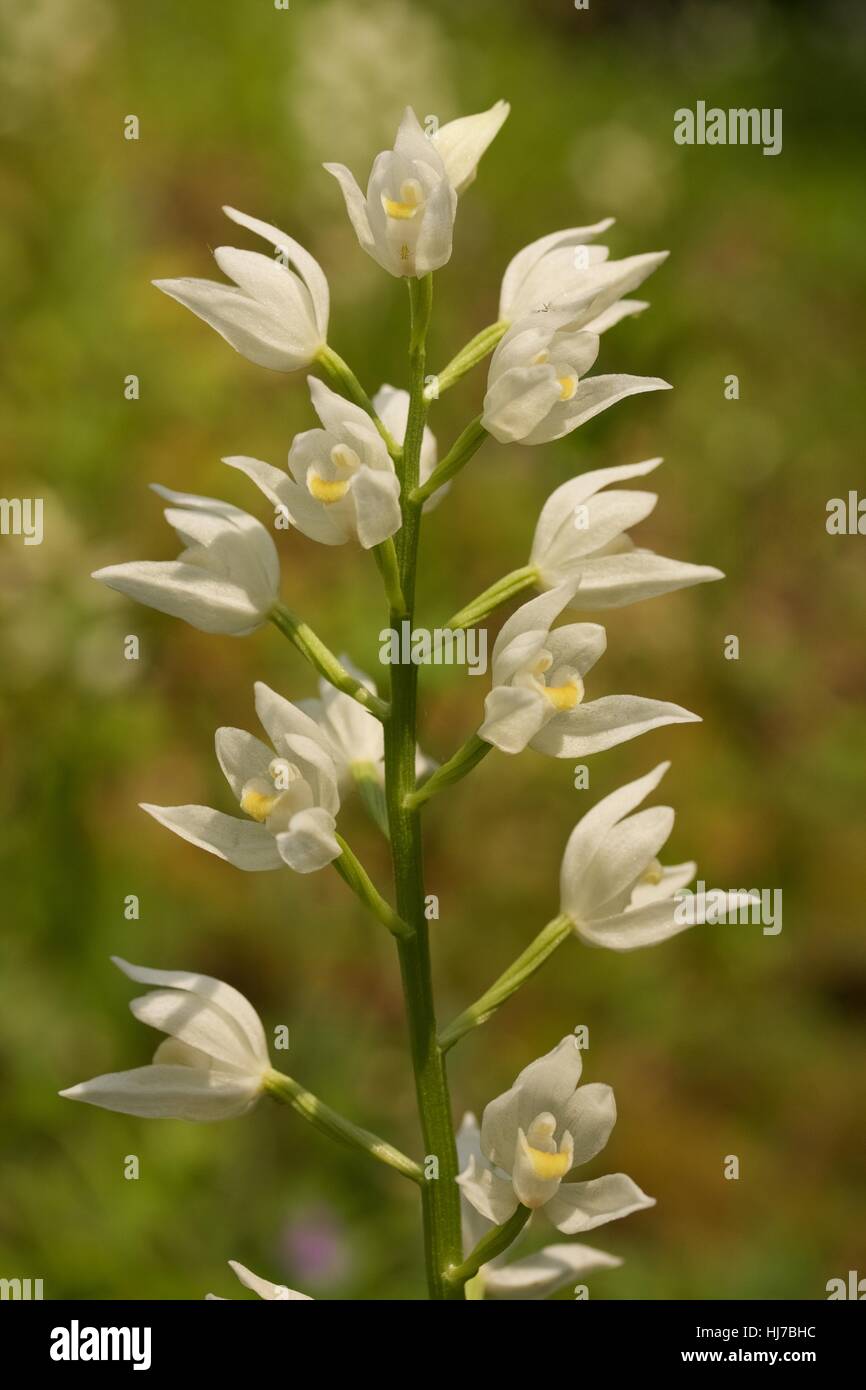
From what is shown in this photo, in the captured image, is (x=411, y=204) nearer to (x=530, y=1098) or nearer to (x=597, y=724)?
(x=597, y=724)

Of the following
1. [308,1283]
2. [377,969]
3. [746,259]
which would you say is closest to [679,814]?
[377,969]

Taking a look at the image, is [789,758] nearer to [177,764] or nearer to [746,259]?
[177,764]

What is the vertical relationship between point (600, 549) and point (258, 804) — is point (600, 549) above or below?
above

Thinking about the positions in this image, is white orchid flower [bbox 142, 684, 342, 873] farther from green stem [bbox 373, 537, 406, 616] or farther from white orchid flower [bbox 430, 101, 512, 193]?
white orchid flower [bbox 430, 101, 512, 193]

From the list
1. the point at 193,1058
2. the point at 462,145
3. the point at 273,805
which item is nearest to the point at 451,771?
the point at 273,805

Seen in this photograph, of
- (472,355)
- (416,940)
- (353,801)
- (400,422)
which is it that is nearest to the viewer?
(416,940)

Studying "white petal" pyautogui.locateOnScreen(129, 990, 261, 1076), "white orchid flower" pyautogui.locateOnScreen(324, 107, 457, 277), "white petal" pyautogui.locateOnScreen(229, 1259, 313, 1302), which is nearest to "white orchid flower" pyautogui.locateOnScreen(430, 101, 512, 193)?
"white orchid flower" pyautogui.locateOnScreen(324, 107, 457, 277)

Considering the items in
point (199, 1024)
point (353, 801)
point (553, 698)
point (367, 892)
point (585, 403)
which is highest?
point (585, 403)
